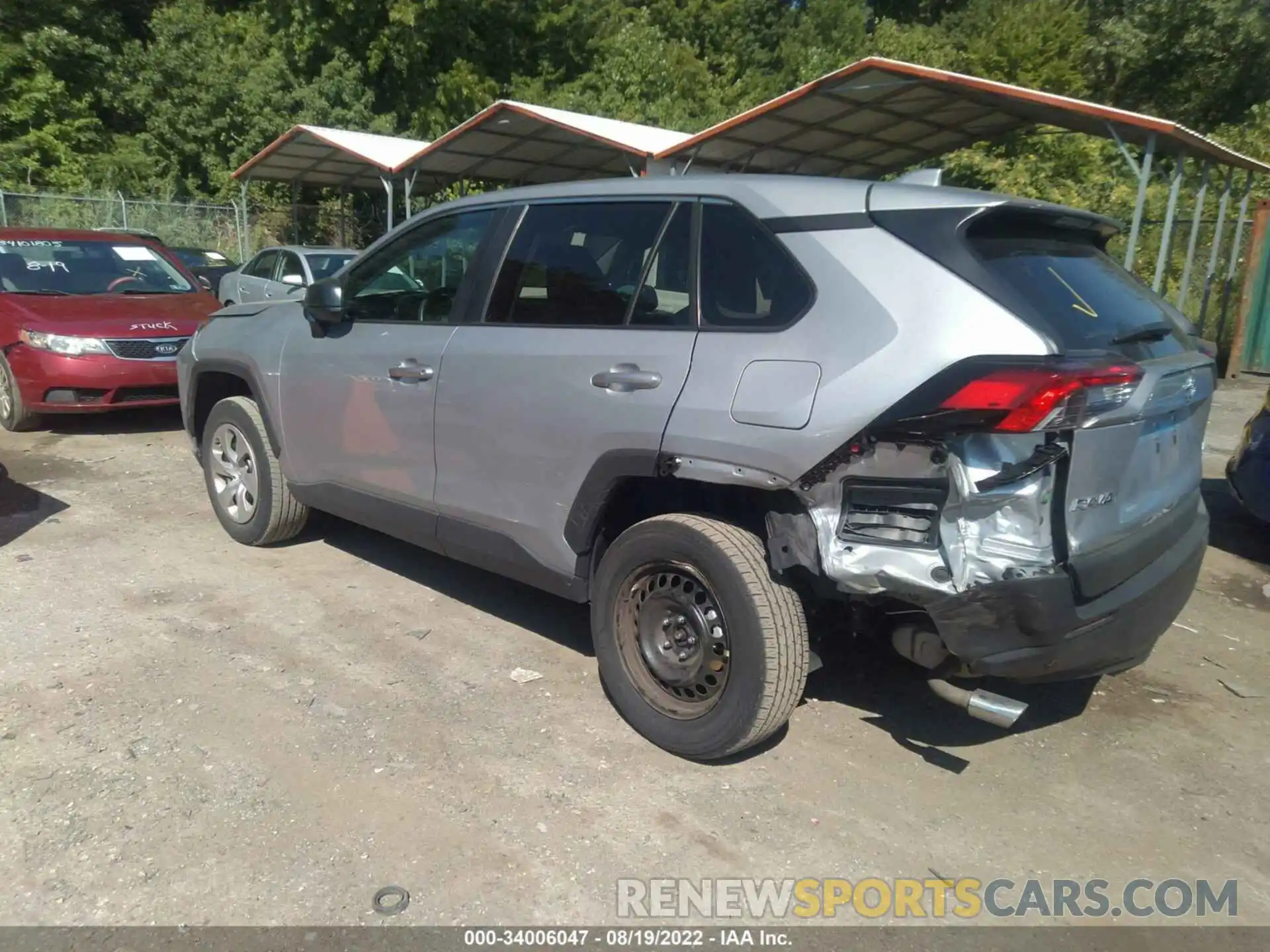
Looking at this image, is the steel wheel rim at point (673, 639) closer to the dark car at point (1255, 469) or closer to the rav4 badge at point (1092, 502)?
the rav4 badge at point (1092, 502)

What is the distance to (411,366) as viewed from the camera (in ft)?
14.0

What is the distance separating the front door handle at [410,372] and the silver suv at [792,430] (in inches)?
0.7

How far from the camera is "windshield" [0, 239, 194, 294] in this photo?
845cm

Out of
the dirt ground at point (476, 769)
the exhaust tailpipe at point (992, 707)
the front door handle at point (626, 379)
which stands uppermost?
the front door handle at point (626, 379)

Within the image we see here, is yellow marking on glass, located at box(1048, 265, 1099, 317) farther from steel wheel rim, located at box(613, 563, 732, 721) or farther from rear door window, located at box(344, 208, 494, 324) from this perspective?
rear door window, located at box(344, 208, 494, 324)

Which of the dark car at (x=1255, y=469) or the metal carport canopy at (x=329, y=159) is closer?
the dark car at (x=1255, y=469)

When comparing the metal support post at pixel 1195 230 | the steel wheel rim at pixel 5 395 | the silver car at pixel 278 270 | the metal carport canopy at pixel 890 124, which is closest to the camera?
the steel wheel rim at pixel 5 395

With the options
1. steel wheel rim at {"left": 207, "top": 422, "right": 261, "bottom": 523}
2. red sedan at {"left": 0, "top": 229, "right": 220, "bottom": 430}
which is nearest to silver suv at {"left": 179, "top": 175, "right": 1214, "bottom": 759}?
steel wheel rim at {"left": 207, "top": 422, "right": 261, "bottom": 523}

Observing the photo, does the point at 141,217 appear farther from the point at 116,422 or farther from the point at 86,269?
the point at 116,422

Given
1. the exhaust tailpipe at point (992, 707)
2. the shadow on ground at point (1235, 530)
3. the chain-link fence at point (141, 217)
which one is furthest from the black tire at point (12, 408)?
the chain-link fence at point (141, 217)

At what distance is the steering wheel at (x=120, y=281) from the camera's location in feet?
28.5

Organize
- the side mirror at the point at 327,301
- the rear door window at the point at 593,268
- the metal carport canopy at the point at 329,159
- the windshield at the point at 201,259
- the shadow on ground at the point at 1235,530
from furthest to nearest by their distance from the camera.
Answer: the windshield at the point at 201,259
the metal carport canopy at the point at 329,159
the shadow on ground at the point at 1235,530
the side mirror at the point at 327,301
the rear door window at the point at 593,268

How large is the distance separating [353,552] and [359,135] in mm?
17058

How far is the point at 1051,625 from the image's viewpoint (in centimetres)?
288
